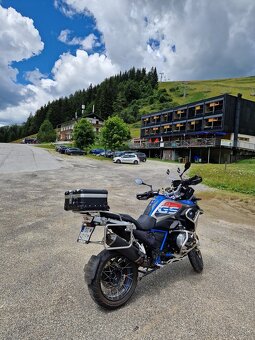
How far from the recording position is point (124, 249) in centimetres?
350

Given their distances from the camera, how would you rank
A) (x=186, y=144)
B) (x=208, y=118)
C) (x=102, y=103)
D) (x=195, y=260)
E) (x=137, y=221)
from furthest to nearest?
(x=102, y=103) < (x=208, y=118) < (x=186, y=144) < (x=195, y=260) < (x=137, y=221)

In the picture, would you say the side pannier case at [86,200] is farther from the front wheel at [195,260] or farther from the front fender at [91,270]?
the front wheel at [195,260]

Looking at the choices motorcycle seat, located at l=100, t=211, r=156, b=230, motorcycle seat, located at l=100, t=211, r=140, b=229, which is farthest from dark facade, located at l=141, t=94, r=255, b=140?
motorcycle seat, located at l=100, t=211, r=140, b=229

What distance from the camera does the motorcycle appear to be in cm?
335

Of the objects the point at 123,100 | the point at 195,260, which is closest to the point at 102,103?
the point at 123,100

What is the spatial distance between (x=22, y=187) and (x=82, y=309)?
34.4 ft

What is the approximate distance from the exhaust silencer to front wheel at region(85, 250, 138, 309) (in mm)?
71

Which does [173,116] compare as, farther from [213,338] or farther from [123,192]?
[213,338]

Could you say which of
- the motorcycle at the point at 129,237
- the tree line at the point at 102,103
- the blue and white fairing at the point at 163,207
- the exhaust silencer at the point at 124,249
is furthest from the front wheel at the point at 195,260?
the tree line at the point at 102,103

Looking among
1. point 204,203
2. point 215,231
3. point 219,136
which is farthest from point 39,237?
point 219,136

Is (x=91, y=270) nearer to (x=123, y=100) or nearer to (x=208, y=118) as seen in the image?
(x=208, y=118)

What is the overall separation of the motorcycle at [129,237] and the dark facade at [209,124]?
42.3 meters

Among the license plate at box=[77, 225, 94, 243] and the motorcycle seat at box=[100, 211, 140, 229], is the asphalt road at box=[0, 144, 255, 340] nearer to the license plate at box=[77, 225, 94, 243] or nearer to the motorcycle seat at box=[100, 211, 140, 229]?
the license plate at box=[77, 225, 94, 243]

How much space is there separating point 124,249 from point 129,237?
0.63 feet
